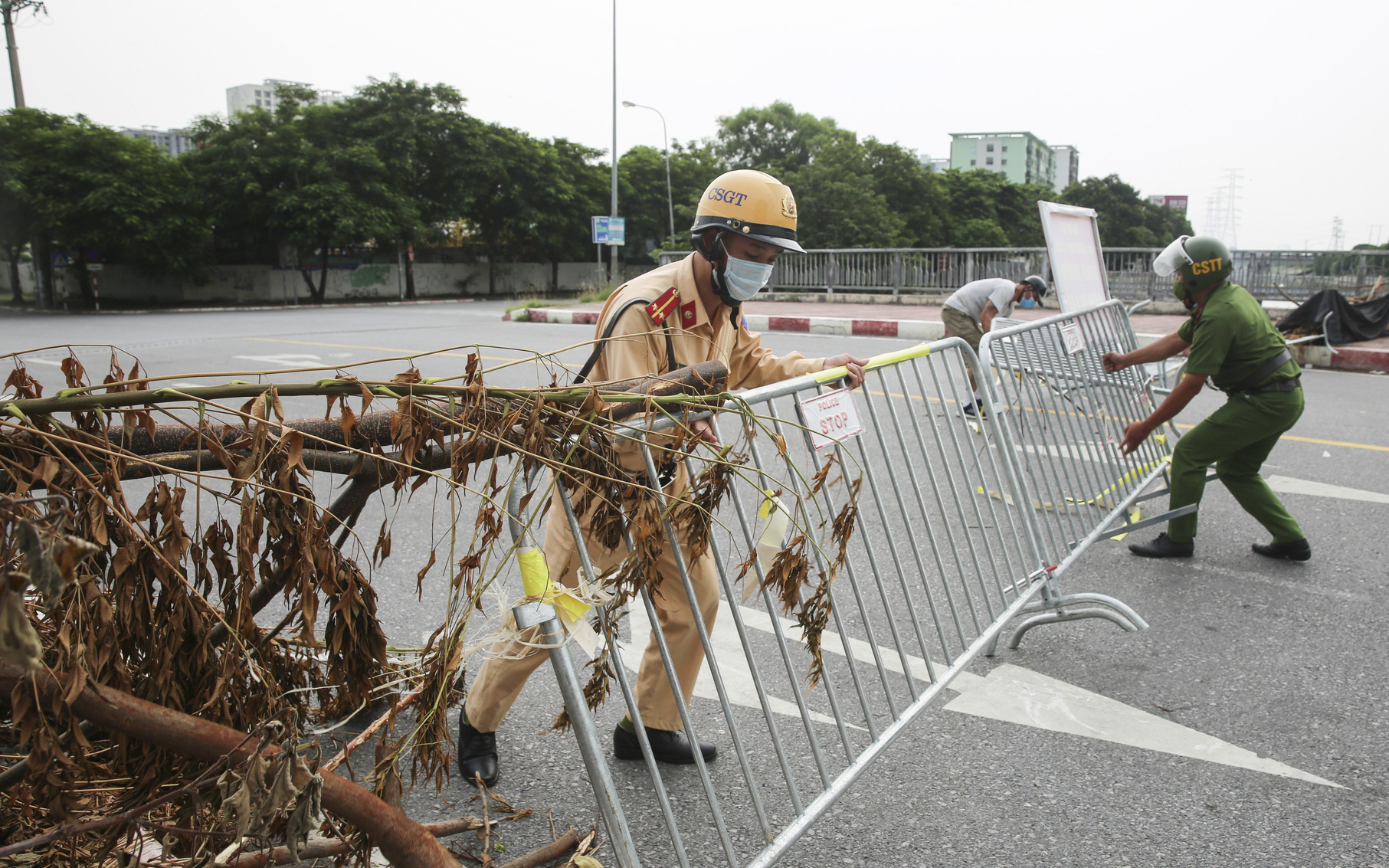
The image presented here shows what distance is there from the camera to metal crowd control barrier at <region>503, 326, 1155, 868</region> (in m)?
2.04

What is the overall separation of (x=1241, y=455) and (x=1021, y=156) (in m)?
163

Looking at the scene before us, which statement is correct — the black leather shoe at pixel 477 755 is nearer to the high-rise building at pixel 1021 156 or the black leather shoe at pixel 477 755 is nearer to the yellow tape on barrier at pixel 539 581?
the yellow tape on barrier at pixel 539 581

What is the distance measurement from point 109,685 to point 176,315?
26874 mm

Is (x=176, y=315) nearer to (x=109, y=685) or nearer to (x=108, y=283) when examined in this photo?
(x=108, y=283)

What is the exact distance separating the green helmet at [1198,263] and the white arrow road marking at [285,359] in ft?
34.6

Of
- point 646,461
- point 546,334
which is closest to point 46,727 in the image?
point 646,461

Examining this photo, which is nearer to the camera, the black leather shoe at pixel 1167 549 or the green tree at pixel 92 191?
the black leather shoe at pixel 1167 549

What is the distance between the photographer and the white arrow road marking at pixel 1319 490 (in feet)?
18.6

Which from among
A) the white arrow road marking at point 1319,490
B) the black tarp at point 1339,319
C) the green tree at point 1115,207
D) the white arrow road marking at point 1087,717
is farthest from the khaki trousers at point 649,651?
the green tree at point 1115,207

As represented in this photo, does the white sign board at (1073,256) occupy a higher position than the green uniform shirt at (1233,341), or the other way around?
the white sign board at (1073,256)

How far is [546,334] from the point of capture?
1692 centimetres

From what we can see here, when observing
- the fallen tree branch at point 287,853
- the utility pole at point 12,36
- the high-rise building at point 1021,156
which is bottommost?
the fallen tree branch at point 287,853

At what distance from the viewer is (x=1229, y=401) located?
472 centimetres

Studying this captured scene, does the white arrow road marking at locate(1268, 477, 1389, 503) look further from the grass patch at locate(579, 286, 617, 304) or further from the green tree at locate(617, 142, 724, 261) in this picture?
the green tree at locate(617, 142, 724, 261)
